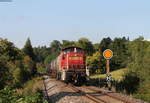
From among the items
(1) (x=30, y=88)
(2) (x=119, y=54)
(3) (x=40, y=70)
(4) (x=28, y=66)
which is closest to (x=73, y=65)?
(1) (x=30, y=88)

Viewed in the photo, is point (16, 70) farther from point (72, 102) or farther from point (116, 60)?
point (116, 60)

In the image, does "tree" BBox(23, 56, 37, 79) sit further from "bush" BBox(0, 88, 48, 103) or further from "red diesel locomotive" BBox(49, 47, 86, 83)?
"bush" BBox(0, 88, 48, 103)

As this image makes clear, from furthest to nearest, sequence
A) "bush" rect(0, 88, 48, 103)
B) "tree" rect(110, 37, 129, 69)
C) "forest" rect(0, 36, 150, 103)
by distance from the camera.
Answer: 1. "tree" rect(110, 37, 129, 69)
2. "forest" rect(0, 36, 150, 103)
3. "bush" rect(0, 88, 48, 103)

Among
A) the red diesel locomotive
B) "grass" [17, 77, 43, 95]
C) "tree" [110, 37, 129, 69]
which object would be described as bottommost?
"grass" [17, 77, 43, 95]

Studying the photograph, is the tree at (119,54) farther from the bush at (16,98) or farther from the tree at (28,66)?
the bush at (16,98)

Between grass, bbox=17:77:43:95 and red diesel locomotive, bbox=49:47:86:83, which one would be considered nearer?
grass, bbox=17:77:43:95

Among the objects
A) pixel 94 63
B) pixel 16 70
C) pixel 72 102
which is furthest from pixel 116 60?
pixel 72 102

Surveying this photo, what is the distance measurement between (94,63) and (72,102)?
6717 centimetres

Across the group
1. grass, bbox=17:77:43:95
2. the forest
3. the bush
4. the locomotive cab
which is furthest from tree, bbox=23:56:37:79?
the bush

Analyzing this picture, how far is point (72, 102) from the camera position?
1495 cm

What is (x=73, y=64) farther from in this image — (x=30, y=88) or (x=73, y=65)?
(x=30, y=88)

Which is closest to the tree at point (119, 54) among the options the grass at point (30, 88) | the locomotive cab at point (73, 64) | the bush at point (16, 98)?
the grass at point (30, 88)

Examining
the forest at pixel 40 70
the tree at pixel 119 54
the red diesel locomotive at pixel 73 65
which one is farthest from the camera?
the tree at pixel 119 54

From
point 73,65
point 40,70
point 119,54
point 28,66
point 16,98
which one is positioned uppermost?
point 119,54
